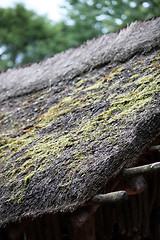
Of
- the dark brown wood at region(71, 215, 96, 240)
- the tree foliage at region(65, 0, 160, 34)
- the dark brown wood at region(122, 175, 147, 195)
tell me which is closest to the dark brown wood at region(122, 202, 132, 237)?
the dark brown wood at region(71, 215, 96, 240)

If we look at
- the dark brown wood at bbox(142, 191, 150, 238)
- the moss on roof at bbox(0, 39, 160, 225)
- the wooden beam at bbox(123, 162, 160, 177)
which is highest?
the moss on roof at bbox(0, 39, 160, 225)

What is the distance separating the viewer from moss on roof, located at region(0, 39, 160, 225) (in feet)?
7.87

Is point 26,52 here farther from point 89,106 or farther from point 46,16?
point 89,106

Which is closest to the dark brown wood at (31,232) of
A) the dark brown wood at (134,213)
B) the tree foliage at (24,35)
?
the dark brown wood at (134,213)

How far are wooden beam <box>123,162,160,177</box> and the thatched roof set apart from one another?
0.20ft

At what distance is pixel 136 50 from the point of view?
12.8 feet

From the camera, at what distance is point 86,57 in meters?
4.62

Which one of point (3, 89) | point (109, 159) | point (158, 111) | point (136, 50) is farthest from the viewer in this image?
point (3, 89)

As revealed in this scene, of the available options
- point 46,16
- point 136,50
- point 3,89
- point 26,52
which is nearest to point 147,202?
point 136,50

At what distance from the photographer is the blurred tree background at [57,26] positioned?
31.7 ft

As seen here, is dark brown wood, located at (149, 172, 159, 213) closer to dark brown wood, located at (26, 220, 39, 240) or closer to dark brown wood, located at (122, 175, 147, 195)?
dark brown wood, located at (122, 175, 147, 195)

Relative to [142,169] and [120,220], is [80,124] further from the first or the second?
[120,220]

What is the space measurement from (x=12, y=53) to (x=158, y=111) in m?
14.1

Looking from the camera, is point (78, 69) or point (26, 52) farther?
point (26, 52)
